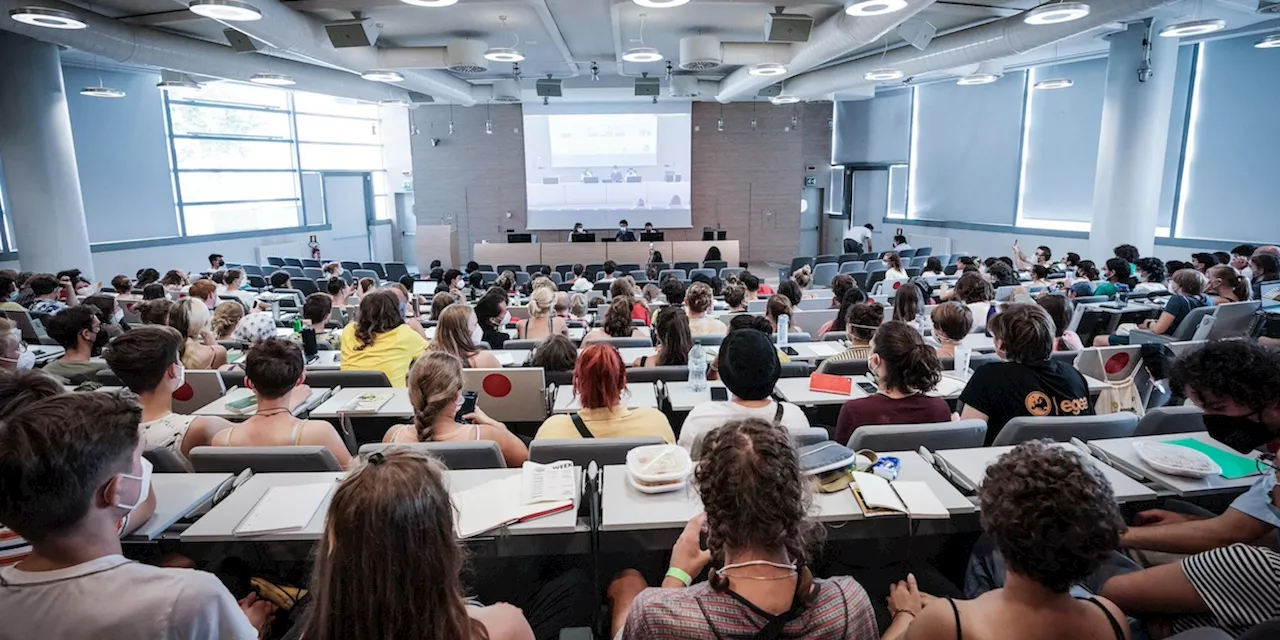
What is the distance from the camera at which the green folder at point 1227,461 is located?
2305 mm

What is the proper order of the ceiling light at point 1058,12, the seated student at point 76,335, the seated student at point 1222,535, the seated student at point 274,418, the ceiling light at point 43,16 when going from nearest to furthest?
the seated student at point 1222,535
the seated student at point 274,418
the seated student at point 76,335
the ceiling light at point 43,16
the ceiling light at point 1058,12

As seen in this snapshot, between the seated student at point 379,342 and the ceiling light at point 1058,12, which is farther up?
the ceiling light at point 1058,12

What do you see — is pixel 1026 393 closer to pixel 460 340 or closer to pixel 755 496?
pixel 755 496

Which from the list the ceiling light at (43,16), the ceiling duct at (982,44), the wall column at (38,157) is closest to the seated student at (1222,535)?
the ceiling duct at (982,44)

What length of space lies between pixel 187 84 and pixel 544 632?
12.5 metres

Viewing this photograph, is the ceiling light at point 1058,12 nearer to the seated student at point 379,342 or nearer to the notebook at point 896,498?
the notebook at point 896,498

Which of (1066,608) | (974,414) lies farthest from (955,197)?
(1066,608)

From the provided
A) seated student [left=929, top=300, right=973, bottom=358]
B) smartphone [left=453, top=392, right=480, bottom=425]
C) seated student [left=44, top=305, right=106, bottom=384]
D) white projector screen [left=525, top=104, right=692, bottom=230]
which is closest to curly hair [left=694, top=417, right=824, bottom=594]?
smartphone [left=453, top=392, right=480, bottom=425]

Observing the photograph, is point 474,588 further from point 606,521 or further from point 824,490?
point 824,490

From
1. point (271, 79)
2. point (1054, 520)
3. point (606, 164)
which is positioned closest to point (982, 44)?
point (1054, 520)

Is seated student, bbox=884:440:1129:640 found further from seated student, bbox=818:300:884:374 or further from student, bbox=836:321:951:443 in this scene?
seated student, bbox=818:300:884:374

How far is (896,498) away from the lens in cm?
222

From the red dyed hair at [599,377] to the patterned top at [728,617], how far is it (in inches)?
58.3

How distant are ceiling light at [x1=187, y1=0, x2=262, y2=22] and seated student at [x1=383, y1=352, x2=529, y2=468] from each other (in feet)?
15.7
